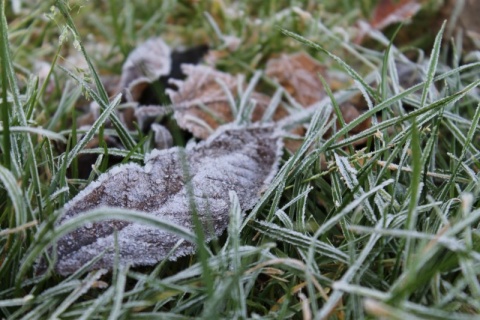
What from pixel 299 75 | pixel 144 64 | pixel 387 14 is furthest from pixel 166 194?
pixel 387 14

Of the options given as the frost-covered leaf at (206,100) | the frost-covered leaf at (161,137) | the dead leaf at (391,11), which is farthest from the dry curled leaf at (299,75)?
the frost-covered leaf at (161,137)

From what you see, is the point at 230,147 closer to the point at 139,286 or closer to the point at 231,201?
the point at 231,201

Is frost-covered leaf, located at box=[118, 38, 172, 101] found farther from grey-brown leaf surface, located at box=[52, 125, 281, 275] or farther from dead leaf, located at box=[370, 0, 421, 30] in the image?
dead leaf, located at box=[370, 0, 421, 30]

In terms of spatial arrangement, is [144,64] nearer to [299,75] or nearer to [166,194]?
[299,75]

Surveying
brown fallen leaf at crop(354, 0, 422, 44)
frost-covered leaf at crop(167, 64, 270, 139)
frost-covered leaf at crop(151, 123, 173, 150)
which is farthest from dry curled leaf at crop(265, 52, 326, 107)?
frost-covered leaf at crop(151, 123, 173, 150)

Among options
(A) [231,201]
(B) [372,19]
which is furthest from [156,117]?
(B) [372,19]
